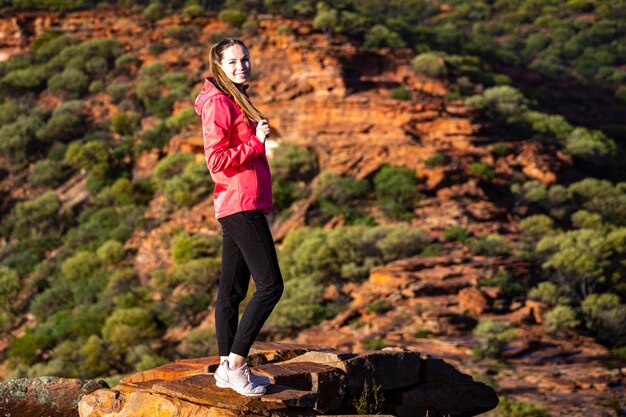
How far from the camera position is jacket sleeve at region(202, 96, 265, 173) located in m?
5.08

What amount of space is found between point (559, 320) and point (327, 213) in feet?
33.6

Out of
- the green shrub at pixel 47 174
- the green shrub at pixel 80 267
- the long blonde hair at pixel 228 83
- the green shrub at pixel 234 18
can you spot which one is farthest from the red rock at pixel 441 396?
the green shrub at pixel 234 18

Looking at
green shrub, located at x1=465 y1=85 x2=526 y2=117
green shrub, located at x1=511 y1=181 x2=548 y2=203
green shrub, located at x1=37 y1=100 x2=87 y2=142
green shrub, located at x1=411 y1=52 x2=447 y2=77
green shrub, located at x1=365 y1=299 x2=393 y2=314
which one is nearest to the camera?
green shrub, located at x1=365 y1=299 x2=393 y2=314

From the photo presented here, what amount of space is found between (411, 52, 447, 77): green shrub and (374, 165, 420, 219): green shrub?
9659 millimetres

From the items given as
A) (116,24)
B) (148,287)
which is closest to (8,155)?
(116,24)

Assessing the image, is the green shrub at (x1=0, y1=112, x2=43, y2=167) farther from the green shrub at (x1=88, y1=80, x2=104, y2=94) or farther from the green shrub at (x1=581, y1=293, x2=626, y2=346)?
the green shrub at (x1=581, y1=293, x2=626, y2=346)

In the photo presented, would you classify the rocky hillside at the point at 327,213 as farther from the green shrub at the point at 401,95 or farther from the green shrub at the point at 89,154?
the green shrub at the point at 401,95

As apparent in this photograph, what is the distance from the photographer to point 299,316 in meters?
21.3

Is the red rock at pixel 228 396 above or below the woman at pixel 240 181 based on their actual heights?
below

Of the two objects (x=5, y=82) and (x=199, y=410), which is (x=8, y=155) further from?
(x=199, y=410)

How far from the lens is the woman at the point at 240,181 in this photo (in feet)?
16.8

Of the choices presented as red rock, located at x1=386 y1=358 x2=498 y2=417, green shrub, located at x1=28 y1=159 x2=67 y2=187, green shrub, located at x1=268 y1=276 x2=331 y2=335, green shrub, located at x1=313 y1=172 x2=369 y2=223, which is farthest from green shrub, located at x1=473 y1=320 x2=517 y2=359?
green shrub, located at x1=28 y1=159 x2=67 y2=187

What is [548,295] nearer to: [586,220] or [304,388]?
[586,220]

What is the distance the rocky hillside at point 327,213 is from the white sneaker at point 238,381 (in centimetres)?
940
